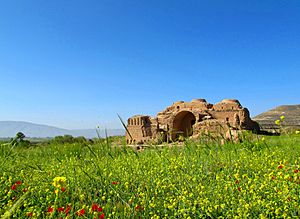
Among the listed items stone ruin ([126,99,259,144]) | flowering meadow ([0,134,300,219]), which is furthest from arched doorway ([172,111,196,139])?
flowering meadow ([0,134,300,219])

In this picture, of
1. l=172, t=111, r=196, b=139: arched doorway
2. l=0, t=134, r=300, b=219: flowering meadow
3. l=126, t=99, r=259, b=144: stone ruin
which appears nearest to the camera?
l=0, t=134, r=300, b=219: flowering meadow

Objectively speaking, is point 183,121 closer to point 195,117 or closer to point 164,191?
point 195,117

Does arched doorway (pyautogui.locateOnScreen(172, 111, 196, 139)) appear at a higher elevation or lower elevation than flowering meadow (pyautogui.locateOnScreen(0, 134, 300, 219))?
higher

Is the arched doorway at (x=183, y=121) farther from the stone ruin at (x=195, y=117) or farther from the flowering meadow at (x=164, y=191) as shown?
the flowering meadow at (x=164, y=191)

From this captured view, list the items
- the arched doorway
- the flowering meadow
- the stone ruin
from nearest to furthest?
1. the flowering meadow
2. the stone ruin
3. the arched doorway

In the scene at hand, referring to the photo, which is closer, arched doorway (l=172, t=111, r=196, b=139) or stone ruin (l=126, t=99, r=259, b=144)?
stone ruin (l=126, t=99, r=259, b=144)

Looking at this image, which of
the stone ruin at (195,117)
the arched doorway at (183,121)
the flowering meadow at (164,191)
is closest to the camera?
the flowering meadow at (164,191)

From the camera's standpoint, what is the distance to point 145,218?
2.71 metres

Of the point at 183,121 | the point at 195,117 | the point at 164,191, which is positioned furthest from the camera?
the point at 183,121

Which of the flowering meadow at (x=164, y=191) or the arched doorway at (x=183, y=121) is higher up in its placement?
the arched doorway at (x=183, y=121)

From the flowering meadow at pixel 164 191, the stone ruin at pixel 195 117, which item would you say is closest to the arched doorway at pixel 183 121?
the stone ruin at pixel 195 117

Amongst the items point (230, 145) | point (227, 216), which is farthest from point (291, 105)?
point (227, 216)

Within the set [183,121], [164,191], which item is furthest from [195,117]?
[164,191]

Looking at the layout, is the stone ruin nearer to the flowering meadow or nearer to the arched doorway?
the arched doorway
